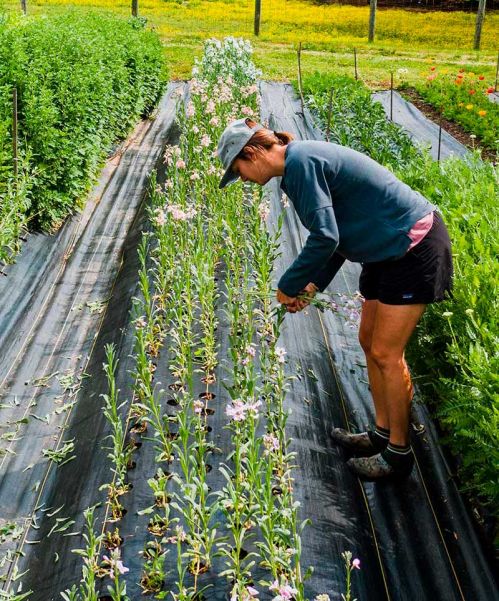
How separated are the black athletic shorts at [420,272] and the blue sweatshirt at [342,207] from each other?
0.07 meters

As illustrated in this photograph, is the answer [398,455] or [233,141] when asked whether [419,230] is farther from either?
[398,455]

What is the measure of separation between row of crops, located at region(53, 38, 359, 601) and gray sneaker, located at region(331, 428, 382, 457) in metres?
0.32

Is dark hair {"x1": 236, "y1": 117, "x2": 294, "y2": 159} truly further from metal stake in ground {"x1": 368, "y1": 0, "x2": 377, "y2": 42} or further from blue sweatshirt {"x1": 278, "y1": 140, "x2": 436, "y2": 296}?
metal stake in ground {"x1": 368, "y1": 0, "x2": 377, "y2": 42}

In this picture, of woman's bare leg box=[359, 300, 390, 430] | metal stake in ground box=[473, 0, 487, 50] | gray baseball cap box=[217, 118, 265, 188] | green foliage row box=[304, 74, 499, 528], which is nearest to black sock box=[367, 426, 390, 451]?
woman's bare leg box=[359, 300, 390, 430]

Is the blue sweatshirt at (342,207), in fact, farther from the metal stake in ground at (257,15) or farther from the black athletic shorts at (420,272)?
the metal stake in ground at (257,15)

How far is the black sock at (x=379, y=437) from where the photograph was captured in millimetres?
3504

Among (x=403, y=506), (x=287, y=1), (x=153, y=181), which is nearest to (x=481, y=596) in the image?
(x=403, y=506)

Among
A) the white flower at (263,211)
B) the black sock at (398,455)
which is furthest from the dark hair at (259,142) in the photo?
the white flower at (263,211)

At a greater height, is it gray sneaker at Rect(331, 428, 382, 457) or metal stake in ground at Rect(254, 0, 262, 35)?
gray sneaker at Rect(331, 428, 382, 457)

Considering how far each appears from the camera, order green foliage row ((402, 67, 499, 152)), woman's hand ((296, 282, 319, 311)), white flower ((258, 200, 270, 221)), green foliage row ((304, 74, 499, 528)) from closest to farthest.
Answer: green foliage row ((304, 74, 499, 528))
woman's hand ((296, 282, 319, 311))
white flower ((258, 200, 270, 221))
green foliage row ((402, 67, 499, 152))

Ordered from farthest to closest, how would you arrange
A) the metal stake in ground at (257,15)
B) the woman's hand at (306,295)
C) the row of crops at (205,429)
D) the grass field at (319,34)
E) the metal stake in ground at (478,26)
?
1. the metal stake in ground at (257,15)
2. the metal stake in ground at (478,26)
3. the grass field at (319,34)
4. the woman's hand at (306,295)
5. the row of crops at (205,429)

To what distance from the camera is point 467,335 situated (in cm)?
327

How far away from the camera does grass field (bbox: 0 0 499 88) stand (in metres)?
20.6

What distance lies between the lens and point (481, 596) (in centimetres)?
296
